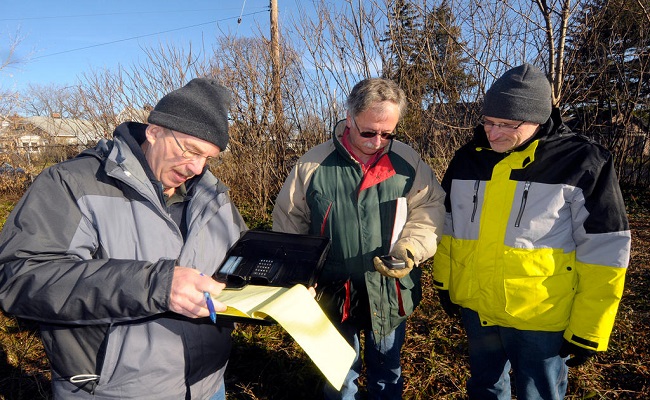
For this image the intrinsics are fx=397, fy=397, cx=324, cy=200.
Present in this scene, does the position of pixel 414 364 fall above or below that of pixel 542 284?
below

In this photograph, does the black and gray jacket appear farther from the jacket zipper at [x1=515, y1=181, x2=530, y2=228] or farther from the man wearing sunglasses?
the jacket zipper at [x1=515, y1=181, x2=530, y2=228]

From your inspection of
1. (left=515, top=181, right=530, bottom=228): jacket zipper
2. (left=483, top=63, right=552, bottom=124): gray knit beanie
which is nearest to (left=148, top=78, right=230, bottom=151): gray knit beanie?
(left=483, top=63, right=552, bottom=124): gray knit beanie

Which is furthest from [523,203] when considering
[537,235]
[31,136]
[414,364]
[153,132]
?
[31,136]

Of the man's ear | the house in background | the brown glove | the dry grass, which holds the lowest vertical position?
the dry grass

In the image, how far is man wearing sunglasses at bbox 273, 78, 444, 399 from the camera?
2.00 metres

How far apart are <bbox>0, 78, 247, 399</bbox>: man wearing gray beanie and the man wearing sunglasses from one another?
1.77ft

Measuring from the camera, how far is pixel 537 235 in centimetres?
187

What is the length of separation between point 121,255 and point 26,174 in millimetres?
14192

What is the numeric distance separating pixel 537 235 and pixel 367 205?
811mm

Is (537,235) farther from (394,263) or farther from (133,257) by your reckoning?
(133,257)

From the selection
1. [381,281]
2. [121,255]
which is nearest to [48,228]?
[121,255]

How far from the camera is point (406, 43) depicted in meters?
5.55

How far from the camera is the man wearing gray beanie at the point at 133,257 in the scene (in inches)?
45.9

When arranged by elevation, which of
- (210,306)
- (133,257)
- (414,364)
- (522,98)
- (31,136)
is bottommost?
(414,364)
